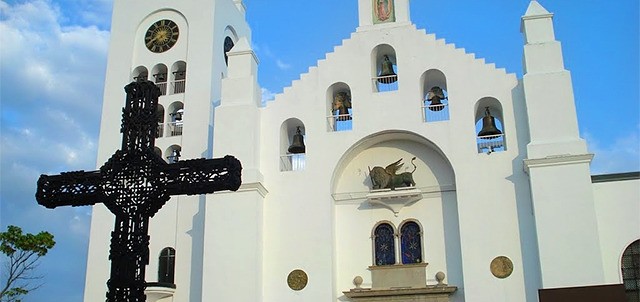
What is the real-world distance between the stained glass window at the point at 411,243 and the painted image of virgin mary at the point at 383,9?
5.96 meters

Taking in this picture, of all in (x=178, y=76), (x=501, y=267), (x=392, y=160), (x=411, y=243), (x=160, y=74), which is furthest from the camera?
(x=160, y=74)

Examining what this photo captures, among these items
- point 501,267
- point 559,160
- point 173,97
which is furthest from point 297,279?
point 173,97

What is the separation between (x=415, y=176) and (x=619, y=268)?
5531 millimetres

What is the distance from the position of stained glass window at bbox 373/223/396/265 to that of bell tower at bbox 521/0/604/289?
3.84 metres

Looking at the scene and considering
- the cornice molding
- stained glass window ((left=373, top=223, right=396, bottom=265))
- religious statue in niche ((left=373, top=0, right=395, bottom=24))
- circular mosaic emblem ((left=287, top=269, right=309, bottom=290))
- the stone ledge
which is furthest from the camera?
religious statue in niche ((left=373, top=0, right=395, bottom=24))

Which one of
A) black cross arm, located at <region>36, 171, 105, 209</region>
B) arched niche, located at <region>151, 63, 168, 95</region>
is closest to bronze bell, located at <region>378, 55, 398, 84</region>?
arched niche, located at <region>151, 63, 168, 95</region>

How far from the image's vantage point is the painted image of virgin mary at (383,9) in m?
20.3

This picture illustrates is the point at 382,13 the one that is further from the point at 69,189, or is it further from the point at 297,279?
the point at 69,189

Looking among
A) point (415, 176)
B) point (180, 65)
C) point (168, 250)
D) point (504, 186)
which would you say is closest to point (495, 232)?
point (504, 186)

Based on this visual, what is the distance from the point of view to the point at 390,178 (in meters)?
18.8

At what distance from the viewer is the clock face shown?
24.6m

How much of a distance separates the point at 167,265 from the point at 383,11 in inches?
385

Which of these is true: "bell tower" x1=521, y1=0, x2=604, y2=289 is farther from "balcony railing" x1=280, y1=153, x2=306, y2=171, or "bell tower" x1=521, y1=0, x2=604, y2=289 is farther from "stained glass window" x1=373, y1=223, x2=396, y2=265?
"balcony railing" x1=280, y1=153, x2=306, y2=171

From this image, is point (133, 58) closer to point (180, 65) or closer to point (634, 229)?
point (180, 65)
